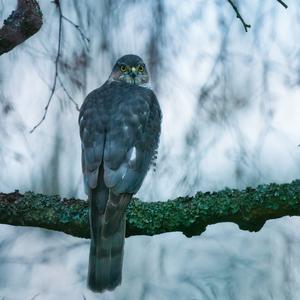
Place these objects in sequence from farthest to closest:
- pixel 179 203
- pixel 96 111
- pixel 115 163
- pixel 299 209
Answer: pixel 96 111 < pixel 115 163 < pixel 179 203 < pixel 299 209

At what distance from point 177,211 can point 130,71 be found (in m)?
1.95

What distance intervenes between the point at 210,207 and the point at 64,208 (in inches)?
27.5

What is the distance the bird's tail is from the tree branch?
59 millimetres

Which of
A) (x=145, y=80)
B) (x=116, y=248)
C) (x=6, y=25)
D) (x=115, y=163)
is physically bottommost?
(x=116, y=248)

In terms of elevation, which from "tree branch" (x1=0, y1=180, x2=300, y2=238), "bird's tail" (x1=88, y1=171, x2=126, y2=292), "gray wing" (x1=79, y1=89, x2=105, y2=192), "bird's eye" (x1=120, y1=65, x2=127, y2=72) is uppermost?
"bird's eye" (x1=120, y1=65, x2=127, y2=72)

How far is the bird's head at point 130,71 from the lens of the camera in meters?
4.35

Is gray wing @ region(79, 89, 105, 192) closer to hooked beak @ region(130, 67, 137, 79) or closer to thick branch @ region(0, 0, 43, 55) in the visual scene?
hooked beak @ region(130, 67, 137, 79)

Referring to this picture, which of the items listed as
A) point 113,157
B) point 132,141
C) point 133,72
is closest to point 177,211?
point 113,157

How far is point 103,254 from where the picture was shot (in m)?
2.89

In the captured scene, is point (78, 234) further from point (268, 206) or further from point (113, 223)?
point (268, 206)

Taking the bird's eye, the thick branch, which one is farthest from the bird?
the thick branch

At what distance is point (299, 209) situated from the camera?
8.38 ft

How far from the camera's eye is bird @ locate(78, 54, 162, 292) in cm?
289

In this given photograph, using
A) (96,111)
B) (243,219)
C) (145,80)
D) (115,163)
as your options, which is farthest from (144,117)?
(243,219)
